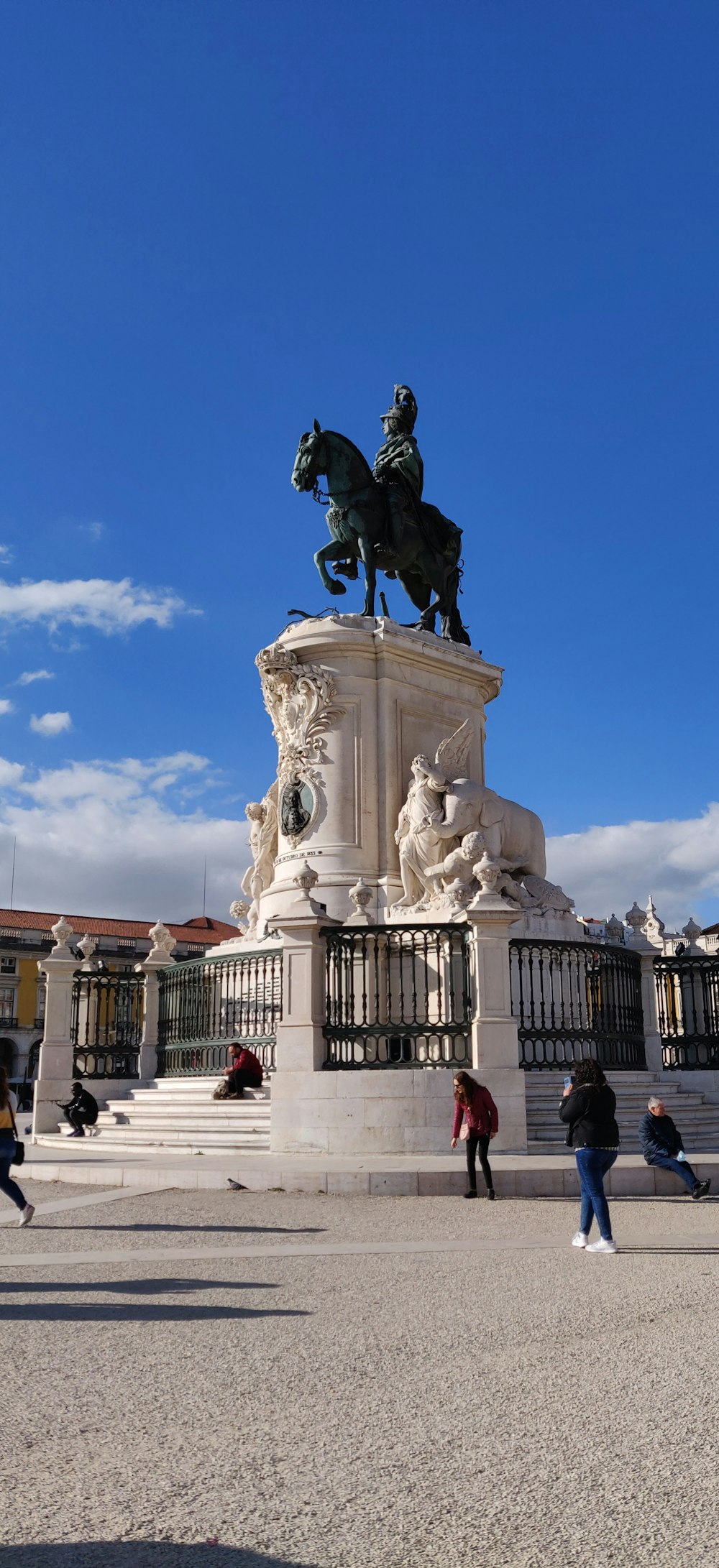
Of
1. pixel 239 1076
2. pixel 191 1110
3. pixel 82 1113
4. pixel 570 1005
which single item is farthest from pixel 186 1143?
pixel 570 1005

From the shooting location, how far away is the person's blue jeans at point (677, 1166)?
11.1 meters

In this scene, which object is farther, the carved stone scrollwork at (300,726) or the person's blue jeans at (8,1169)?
the carved stone scrollwork at (300,726)

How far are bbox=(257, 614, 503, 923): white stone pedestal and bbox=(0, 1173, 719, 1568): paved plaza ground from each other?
1061cm

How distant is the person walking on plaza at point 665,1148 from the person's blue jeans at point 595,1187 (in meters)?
2.35

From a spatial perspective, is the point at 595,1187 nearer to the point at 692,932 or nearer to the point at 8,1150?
the point at 8,1150

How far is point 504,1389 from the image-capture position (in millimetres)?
4867

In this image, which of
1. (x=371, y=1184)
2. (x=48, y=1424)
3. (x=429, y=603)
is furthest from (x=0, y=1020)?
(x=48, y=1424)

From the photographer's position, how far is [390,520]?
875 inches

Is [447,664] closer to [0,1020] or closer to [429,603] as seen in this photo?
[429,603]

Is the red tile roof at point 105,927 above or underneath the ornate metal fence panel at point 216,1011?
above

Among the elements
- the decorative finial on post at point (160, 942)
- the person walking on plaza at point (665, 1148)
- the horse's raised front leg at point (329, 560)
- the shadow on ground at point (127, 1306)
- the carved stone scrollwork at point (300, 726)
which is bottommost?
the shadow on ground at point (127, 1306)

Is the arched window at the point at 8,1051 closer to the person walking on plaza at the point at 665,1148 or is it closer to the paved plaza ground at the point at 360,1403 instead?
the person walking on plaza at the point at 665,1148

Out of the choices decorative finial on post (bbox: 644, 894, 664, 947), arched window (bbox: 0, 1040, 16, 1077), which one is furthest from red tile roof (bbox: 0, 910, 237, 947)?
decorative finial on post (bbox: 644, 894, 664, 947)

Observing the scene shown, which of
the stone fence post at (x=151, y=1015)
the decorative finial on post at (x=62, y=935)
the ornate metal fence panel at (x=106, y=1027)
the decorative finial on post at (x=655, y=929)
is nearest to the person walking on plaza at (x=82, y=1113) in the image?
the ornate metal fence panel at (x=106, y=1027)
